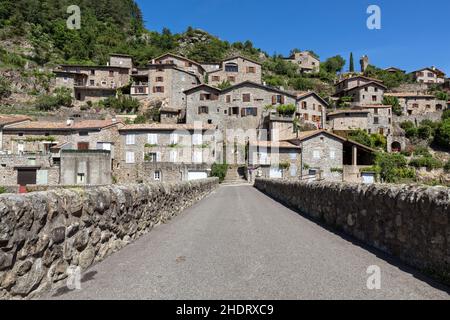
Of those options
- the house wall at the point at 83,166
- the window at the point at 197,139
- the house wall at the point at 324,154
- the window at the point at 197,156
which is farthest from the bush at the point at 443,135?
the house wall at the point at 83,166

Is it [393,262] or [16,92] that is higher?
[16,92]

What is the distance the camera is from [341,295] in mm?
4160

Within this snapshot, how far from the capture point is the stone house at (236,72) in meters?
81.6

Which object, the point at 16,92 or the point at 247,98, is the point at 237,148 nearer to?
the point at 247,98

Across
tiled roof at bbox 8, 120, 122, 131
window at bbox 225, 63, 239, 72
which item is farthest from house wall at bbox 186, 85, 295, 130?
tiled roof at bbox 8, 120, 122, 131

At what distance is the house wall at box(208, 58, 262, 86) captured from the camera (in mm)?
81500

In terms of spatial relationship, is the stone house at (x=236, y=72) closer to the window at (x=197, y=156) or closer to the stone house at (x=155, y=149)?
the stone house at (x=155, y=149)

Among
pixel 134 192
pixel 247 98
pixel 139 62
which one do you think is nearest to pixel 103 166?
pixel 247 98

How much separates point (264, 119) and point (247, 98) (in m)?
5.48

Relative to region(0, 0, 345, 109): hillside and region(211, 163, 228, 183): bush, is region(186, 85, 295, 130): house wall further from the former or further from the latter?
region(0, 0, 345, 109): hillside

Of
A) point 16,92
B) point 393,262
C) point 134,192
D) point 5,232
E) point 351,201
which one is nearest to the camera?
point 5,232

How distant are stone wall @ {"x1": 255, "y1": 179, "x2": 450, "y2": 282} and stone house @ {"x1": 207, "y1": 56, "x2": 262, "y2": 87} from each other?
7477 cm

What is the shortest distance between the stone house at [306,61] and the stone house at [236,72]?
37612 millimetres
